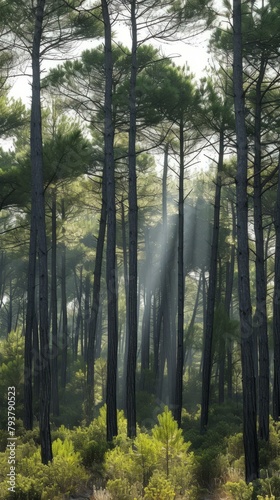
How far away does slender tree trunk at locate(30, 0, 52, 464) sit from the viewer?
10.3 metres

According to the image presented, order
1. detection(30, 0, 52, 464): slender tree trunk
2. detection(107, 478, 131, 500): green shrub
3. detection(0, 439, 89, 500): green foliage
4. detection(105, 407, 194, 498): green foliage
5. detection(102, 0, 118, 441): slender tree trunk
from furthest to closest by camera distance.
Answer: detection(102, 0, 118, 441): slender tree trunk → detection(30, 0, 52, 464): slender tree trunk → detection(105, 407, 194, 498): green foliage → detection(0, 439, 89, 500): green foliage → detection(107, 478, 131, 500): green shrub

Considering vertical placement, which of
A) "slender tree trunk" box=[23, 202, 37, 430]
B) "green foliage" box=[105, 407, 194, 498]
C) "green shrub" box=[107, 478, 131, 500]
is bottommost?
"green shrub" box=[107, 478, 131, 500]

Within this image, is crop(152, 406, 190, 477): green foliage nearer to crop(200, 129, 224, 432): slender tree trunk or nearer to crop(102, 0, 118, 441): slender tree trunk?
crop(102, 0, 118, 441): slender tree trunk

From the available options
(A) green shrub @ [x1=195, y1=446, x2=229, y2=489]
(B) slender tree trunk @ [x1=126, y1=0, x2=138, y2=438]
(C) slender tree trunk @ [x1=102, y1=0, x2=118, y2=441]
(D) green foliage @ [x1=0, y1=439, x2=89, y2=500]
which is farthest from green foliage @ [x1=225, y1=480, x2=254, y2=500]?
(B) slender tree trunk @ [x1=126, y1=0, x2=138, y2=438]

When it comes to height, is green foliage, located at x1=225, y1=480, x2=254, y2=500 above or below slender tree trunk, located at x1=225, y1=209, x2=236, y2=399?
below

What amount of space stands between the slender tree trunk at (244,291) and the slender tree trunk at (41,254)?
330cm

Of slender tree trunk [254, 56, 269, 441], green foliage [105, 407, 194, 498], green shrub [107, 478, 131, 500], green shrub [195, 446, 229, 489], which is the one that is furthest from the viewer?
slender tree trunk [254, 56, 269, 441]

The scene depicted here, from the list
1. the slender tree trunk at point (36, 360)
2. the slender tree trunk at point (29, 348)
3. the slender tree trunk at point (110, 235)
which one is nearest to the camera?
the slender tree trunk at point (110, 235)

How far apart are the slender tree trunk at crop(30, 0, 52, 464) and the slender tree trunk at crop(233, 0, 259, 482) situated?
3300mm

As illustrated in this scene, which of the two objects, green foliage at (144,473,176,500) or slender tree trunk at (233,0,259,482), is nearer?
green foliage at (144,473,176,500)

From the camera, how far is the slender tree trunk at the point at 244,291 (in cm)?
853

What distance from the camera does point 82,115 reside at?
17328 mm

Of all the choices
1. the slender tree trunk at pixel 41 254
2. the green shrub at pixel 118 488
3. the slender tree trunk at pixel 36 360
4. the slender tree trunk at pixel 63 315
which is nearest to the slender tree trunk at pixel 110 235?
the slender tree trunk at pixel 41 254

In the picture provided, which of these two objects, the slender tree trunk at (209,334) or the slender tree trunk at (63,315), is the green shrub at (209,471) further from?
the slender tree trunk at (63,315)
